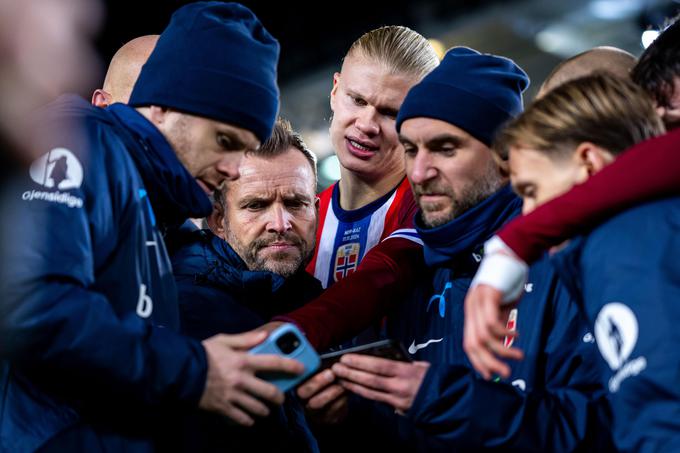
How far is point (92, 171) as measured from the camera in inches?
85.1

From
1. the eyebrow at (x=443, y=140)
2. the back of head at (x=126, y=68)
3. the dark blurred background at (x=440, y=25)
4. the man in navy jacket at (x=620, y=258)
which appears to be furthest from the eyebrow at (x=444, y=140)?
the dark blurred background at (x=440, y=25)

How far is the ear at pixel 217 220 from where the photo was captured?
3721 mm

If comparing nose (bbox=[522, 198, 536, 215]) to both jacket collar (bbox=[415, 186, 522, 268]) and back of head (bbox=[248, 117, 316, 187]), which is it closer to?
jacket collar (bbox=[415, 186, 522, 268])

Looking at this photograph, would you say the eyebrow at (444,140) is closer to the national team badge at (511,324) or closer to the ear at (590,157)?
the national team badge at (511,324)

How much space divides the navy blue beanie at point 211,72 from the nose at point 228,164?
87 millimetres

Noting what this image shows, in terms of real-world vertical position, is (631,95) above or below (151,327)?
above

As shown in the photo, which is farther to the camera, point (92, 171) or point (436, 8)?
point (436, 8)

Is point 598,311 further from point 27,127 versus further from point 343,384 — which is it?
point 27,127

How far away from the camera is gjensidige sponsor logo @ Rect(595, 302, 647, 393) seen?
5.77ft

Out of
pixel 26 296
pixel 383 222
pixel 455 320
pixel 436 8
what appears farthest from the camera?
pixel 436 8

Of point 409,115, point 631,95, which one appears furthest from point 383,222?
point 631,95

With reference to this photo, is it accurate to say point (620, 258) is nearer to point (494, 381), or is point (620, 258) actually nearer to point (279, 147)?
point (494, 381)

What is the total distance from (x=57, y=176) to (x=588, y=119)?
4.03 feet

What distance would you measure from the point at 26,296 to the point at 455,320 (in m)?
1.34
